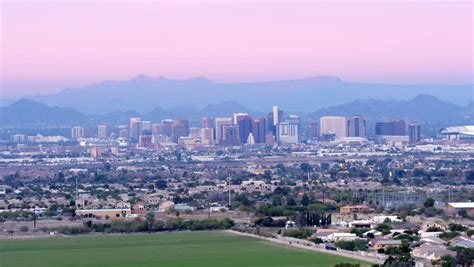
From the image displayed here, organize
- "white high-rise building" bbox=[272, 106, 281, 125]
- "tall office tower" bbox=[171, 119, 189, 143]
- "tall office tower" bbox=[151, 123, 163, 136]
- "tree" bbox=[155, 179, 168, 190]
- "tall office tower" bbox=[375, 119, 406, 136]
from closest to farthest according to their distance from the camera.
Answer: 1. "tree" bbox=[155, 179, 168, 190]
2. "tall office tower" bbox=[375, 119, 406, 136]
3. "white high-rise building" bbox=[272, 106, 281, 125]
4. "tall office tower" bbox=[171, 119, 189, 143]
5. "tall office tower" bbox=[151, 123, 163, 136]

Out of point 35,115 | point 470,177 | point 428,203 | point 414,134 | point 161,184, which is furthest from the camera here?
point 35,115

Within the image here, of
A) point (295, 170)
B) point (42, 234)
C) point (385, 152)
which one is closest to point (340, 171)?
point (295, 170)

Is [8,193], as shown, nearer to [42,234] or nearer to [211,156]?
[42,234]

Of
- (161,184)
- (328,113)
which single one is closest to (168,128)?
(328,113)

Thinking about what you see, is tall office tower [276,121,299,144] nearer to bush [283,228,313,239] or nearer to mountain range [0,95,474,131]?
mountain range [0,95,474,131]

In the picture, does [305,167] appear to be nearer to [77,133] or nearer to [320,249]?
[320,249]

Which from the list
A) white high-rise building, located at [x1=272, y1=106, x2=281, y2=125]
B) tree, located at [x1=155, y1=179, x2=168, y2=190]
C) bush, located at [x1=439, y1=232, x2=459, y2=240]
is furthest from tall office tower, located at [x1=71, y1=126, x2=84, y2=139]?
bush, located at [x1=439, y1=232, x2=459, y2=240]
